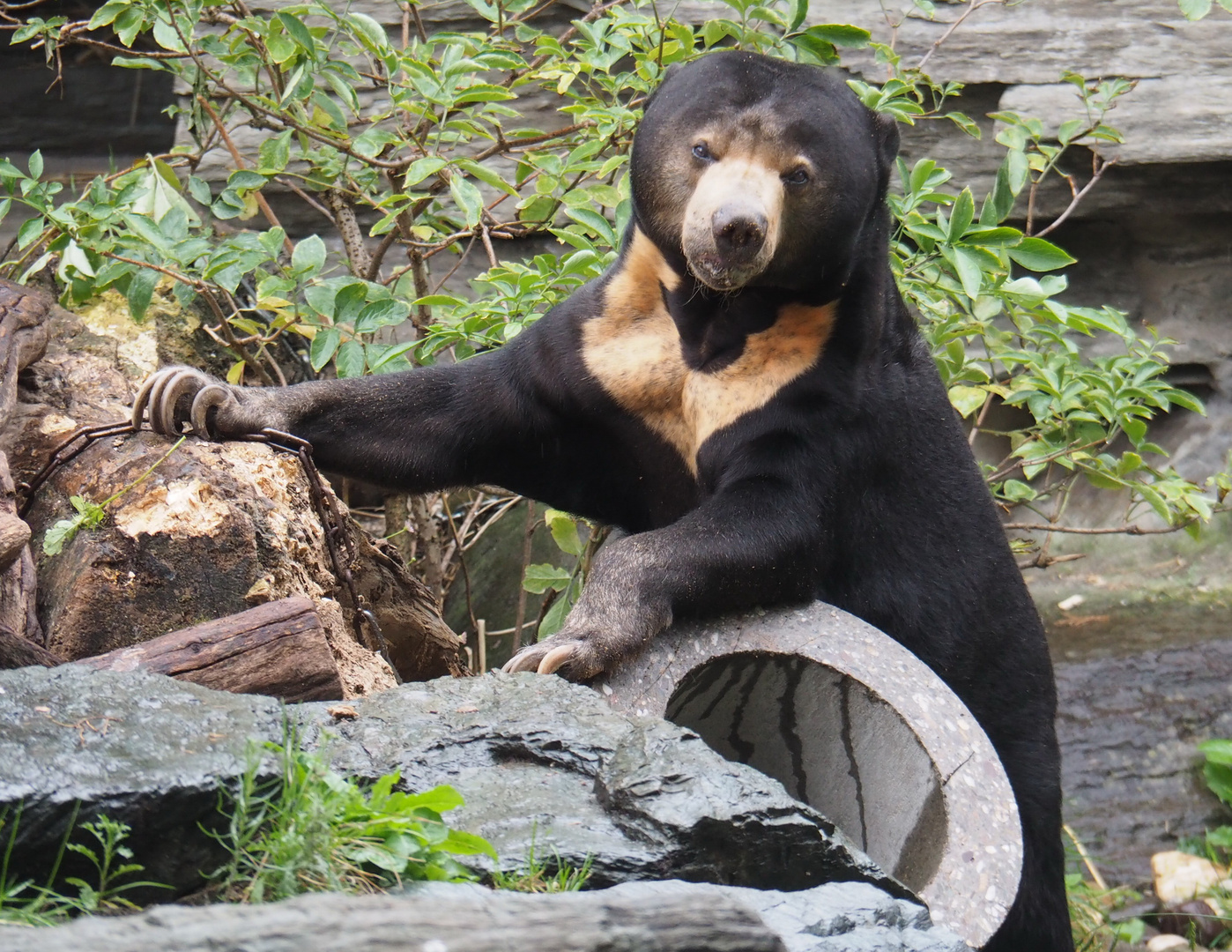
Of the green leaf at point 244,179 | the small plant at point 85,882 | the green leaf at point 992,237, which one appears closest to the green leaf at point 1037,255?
the green leaf at point 992,237

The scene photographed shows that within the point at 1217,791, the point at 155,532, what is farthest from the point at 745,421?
the point at 1217,791

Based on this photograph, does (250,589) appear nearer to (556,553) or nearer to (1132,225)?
(556,553)

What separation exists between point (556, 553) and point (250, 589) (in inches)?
107

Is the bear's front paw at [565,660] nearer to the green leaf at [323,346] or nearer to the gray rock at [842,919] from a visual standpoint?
the gray rock at [842,919]

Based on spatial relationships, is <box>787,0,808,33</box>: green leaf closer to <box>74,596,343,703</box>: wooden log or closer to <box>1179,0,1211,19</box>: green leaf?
<box>1179,0,1211,19</box>: green leaf

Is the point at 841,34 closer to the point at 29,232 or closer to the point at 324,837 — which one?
the point at 29,232

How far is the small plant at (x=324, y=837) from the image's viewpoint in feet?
5.88

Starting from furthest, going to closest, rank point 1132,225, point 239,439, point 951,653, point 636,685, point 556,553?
point 1132,225 → point 556,553 → point 951,653 → point 239,439 → point 636,685

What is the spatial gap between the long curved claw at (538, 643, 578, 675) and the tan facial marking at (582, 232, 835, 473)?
77cm

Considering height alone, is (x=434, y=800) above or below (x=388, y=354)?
above

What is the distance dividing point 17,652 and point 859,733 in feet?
5.78

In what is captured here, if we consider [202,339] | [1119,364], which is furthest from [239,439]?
[1119,364]

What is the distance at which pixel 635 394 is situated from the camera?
11.8 ft

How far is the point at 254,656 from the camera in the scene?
263cm
